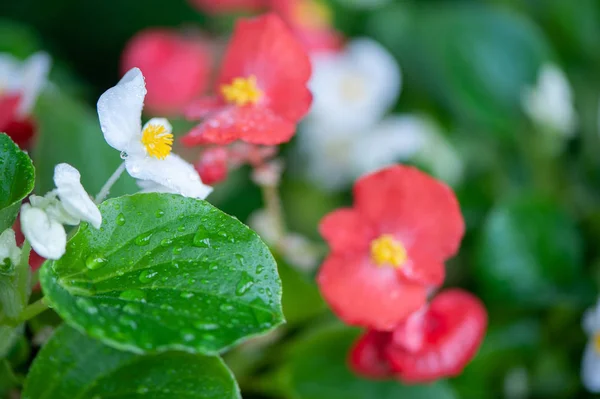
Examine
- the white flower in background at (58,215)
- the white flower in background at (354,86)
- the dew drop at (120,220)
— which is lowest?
the white flower in background at (354,86)

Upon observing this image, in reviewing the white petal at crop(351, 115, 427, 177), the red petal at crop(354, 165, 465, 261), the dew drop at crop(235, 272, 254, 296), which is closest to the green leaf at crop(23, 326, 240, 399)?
the dew drop at crop(235, 272, 254, 296)

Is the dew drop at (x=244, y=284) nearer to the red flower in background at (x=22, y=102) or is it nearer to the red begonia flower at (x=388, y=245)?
the red begonia flower at (x=388, y=245)

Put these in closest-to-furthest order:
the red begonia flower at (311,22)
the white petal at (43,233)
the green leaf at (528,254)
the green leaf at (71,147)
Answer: the white petal at (43,233) < the green leaf at (71,147) < the green leaf at (528,254) < the red begonia flower at (311,22)

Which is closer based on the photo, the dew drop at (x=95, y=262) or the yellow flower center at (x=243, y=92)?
the dew drop at (x=95, y=262)

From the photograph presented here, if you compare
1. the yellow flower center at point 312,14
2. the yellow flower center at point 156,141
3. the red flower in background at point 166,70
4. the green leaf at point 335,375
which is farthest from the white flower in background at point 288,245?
the yellow flower center at point 312,14

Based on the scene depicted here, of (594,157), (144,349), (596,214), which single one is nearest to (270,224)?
(144,349)

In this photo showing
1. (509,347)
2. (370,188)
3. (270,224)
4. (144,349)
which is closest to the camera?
(144,349)

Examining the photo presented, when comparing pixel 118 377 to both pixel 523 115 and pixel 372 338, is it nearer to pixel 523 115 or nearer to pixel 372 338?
pixel 372 338
